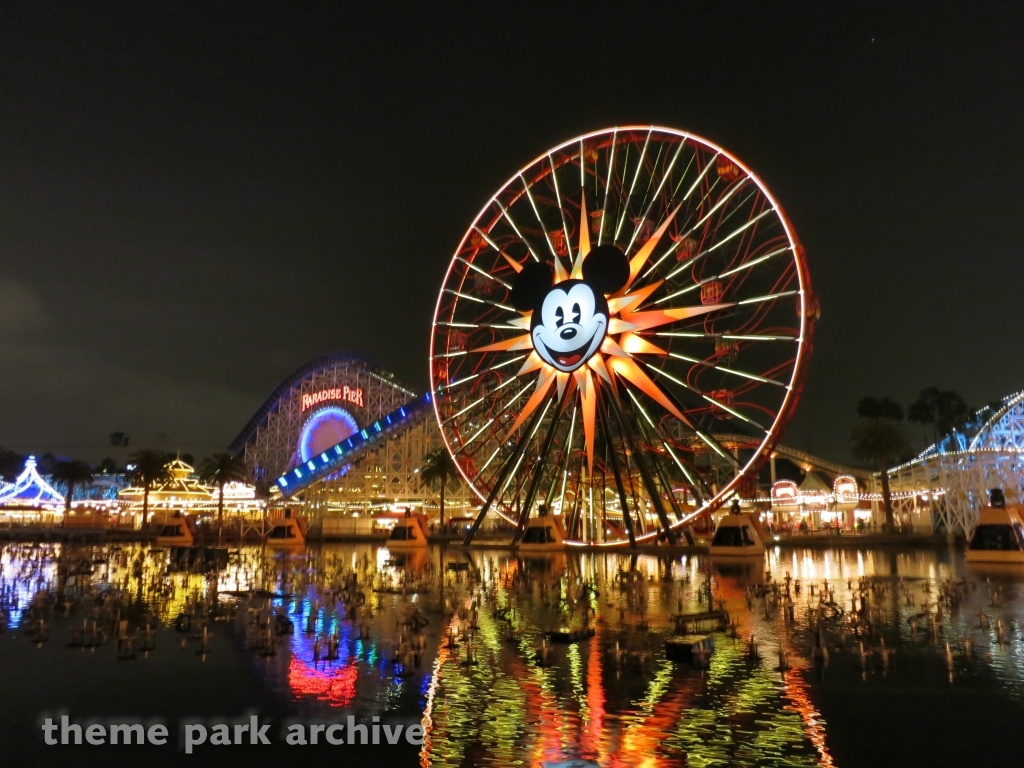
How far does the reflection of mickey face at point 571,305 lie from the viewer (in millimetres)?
28781

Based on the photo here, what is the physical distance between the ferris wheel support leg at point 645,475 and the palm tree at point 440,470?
1050 inches

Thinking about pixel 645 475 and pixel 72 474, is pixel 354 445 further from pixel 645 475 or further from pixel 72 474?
pixel 645 475

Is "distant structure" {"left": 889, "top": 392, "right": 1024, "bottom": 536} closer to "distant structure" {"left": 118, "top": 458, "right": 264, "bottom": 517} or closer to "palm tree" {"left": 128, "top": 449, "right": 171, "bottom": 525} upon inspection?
"distant structure" {"left": 118, "top": 458, "right": 264, "bottom": 517}

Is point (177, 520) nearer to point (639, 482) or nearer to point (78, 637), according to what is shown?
point (639, 482)

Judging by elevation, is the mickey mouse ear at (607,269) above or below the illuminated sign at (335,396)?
below

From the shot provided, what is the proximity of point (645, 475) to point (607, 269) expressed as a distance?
7.79 m

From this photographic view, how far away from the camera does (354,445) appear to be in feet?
195

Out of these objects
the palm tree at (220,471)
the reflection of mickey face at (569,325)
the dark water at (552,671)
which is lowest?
the dark water at (552,671)

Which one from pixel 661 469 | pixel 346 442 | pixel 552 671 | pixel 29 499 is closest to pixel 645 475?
pixel 661 469

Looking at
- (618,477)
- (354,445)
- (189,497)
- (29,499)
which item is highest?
(354,445)

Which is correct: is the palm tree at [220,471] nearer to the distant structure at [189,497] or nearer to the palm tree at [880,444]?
the distant structure at [189,497]

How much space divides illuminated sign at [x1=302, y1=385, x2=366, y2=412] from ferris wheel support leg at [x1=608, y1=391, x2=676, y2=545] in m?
49.0

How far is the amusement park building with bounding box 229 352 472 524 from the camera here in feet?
196

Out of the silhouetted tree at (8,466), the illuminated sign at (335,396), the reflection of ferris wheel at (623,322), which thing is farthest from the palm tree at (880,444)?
the silhouetted tree at (8,466)
